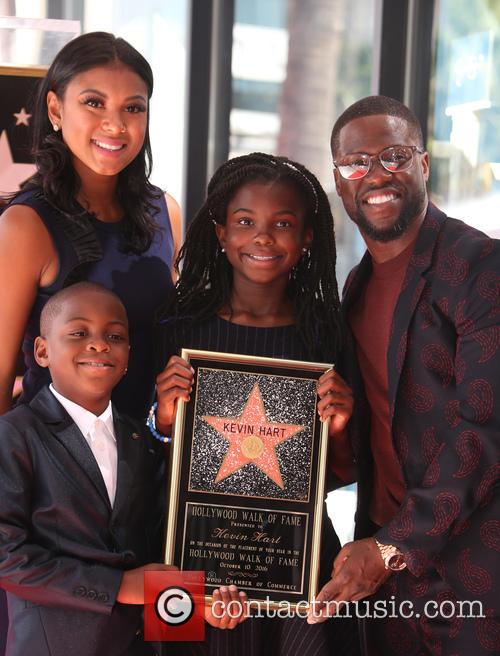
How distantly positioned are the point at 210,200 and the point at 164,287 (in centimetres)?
31

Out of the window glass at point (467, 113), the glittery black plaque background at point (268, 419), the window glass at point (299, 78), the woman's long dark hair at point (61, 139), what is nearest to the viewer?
the glittery black plaque background at point (268, 419)

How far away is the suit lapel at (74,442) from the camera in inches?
96.7

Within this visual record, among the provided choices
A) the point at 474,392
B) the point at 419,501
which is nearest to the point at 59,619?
the point at 419,501

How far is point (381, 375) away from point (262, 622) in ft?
2.44

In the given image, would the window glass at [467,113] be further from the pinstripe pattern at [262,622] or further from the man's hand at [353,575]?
the man's hand at [353,575]

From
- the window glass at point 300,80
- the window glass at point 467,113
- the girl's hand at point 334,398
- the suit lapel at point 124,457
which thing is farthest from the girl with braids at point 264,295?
the window glass at point 300,80

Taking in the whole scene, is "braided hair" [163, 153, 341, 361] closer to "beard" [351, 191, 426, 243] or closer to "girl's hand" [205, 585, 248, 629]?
"beard" [351, 191, 426, 243]

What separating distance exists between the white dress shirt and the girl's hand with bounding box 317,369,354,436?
0.56 metres

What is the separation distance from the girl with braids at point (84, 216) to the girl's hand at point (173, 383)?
1.18 ft

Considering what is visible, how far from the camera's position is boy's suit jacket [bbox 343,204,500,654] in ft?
7.98

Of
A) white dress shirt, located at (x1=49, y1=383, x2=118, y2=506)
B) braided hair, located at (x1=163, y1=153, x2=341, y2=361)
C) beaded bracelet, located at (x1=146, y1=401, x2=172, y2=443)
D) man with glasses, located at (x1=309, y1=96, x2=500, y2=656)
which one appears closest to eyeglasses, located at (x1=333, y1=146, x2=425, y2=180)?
man with glasses, located at (x1=309, y1=96, x2=500, y2=656)

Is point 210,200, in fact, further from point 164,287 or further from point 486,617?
point 486,617

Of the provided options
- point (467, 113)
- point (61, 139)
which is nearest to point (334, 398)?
point (61, 139)

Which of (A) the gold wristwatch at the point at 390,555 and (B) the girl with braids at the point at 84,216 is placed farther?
(B) the girl with braids at the point at 84,216
